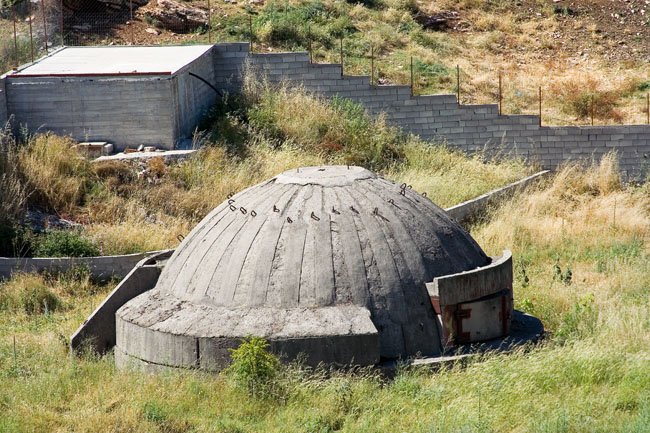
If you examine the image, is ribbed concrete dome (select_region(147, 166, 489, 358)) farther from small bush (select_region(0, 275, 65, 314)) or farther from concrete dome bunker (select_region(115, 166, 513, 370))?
small bush (select_region(0, 275, 65, 314))

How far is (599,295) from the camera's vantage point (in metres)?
13.5

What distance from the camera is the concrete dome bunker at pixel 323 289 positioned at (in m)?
9.84

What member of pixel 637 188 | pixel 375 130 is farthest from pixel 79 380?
pixel 637 188

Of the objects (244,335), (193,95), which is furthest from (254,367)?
(193,95)

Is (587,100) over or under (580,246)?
over

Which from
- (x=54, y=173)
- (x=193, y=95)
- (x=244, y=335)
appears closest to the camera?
(x=244, y=335)

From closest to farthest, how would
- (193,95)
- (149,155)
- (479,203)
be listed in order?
(479,203) < (149,155) < (193,95)

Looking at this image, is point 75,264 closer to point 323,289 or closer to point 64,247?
point 64,247

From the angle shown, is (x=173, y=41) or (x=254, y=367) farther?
(x=173, y=41)

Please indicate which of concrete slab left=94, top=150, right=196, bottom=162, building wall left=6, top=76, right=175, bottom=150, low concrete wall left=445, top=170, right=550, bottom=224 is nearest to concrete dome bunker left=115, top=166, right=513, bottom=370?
low concrete wall left=445, top=170, right=550, bottom=224

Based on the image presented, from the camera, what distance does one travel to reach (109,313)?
11.4 m

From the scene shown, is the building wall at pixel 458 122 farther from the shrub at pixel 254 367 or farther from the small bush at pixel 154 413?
the small bush at pixel 154 413

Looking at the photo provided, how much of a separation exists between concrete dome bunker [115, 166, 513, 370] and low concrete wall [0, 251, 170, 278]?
13.3 feet

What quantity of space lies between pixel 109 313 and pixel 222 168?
8.15 metres
